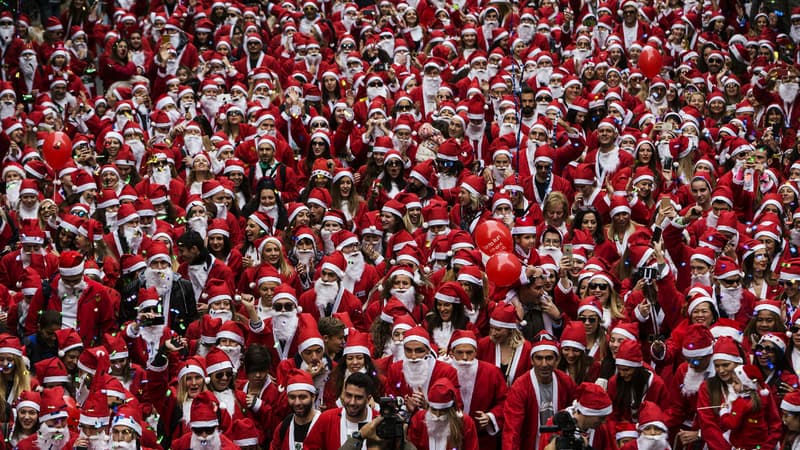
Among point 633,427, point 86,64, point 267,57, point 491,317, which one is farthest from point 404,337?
point 86,64

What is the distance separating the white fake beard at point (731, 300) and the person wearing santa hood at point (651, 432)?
2283 millimetres

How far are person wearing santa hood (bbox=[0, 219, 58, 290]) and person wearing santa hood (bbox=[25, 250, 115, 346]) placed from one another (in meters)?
0.82

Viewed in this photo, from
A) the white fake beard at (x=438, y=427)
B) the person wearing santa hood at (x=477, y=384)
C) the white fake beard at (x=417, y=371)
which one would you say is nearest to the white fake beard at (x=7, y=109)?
the white fake beard at (x=417, y=371)

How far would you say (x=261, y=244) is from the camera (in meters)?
13.4

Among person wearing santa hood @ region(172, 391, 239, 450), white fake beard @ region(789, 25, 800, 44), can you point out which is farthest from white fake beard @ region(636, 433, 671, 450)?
white fake beard @ region(789, 25, 800, 44)

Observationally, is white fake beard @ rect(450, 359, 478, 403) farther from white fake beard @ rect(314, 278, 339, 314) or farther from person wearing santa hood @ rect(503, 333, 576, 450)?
white fake beard @ rect(314, 278, 339, 314)

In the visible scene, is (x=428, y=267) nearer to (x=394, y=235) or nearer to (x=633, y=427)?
(x=394, y=235)

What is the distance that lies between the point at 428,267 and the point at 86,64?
9.74m

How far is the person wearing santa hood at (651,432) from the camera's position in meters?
9.68

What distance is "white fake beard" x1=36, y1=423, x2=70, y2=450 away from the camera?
1032 cm

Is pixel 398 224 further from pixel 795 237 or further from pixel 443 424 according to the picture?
pixel 443 424

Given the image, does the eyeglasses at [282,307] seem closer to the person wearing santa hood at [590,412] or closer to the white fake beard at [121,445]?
the white fake beard at [121,445]

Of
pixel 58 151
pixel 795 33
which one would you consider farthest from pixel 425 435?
pixel 795 33

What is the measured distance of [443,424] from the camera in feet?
31.7
